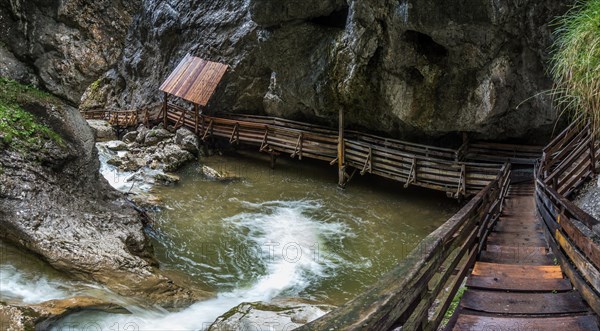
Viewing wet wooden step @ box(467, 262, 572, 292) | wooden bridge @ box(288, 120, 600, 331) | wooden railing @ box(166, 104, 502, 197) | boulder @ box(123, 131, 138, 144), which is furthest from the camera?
boulder @ box(123, 131, 138, 144)

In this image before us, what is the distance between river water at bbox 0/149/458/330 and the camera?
23.0 ft

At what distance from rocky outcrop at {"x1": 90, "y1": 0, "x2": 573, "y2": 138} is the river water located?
9.46 ft

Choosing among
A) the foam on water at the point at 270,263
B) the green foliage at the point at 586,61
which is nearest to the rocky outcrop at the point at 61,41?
the foam on water at the point at 270,263

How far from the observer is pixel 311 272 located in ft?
32.4

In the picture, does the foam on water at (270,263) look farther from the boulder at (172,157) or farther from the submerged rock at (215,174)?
the boulder at (172,157)

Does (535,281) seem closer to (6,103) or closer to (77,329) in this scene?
(77,329)

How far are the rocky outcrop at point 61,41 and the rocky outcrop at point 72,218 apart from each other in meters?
0.91

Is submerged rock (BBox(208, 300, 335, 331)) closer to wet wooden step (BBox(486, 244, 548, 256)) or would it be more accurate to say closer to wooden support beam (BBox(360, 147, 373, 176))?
wet wooden step (BBox(486, 244, 548, 256))

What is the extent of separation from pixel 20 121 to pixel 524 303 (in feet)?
30.1

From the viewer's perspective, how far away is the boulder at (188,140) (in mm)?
19656

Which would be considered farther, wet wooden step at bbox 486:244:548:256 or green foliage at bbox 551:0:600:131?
green foliage at bbox 551:0:600:131

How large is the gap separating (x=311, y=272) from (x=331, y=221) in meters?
3.45

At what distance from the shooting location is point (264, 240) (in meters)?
11.6

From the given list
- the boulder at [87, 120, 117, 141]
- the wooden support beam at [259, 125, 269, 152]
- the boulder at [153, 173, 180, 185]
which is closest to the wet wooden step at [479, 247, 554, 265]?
the boulder at [153, 173, 180, 185]
